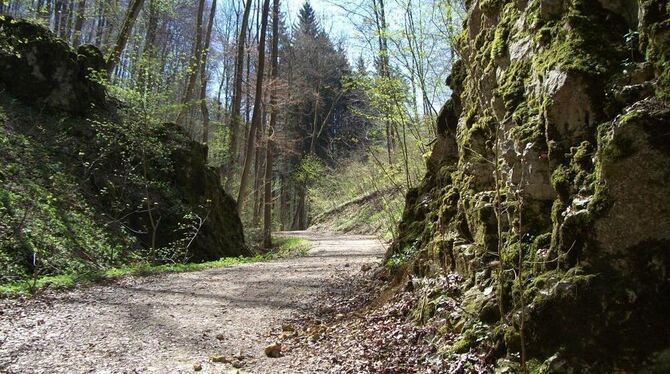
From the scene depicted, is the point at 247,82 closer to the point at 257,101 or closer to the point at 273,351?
the point at 257,101

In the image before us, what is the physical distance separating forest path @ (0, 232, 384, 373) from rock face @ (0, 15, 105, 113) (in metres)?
7.63

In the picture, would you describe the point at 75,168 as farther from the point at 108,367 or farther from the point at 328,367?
the point at 328,367

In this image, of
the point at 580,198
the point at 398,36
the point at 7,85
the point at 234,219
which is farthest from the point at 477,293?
the point at 7,85

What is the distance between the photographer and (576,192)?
351 cm

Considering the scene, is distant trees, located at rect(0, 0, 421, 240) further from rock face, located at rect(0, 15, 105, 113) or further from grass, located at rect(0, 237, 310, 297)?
grass, located at rect(0, 237, 310, 297)

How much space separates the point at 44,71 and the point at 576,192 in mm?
15202

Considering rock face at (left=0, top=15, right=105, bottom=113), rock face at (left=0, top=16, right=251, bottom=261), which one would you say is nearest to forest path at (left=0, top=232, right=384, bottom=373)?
rock face at (left=0, top=16, right=251, bottom=261)

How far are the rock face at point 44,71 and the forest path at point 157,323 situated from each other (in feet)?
25.0

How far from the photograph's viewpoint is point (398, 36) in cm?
943

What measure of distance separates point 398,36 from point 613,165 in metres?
6.90

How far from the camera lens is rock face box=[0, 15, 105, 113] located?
13.8 meters

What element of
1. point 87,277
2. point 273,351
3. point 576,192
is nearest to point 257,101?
point 87,277

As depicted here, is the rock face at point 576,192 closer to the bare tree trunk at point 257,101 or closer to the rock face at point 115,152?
the rock face at point 115,152

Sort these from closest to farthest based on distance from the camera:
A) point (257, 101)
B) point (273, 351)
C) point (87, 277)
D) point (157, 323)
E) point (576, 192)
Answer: point (576, 192) < point (273, 351) < point (157, 323) < point (87, 277) < point (257, 101)
